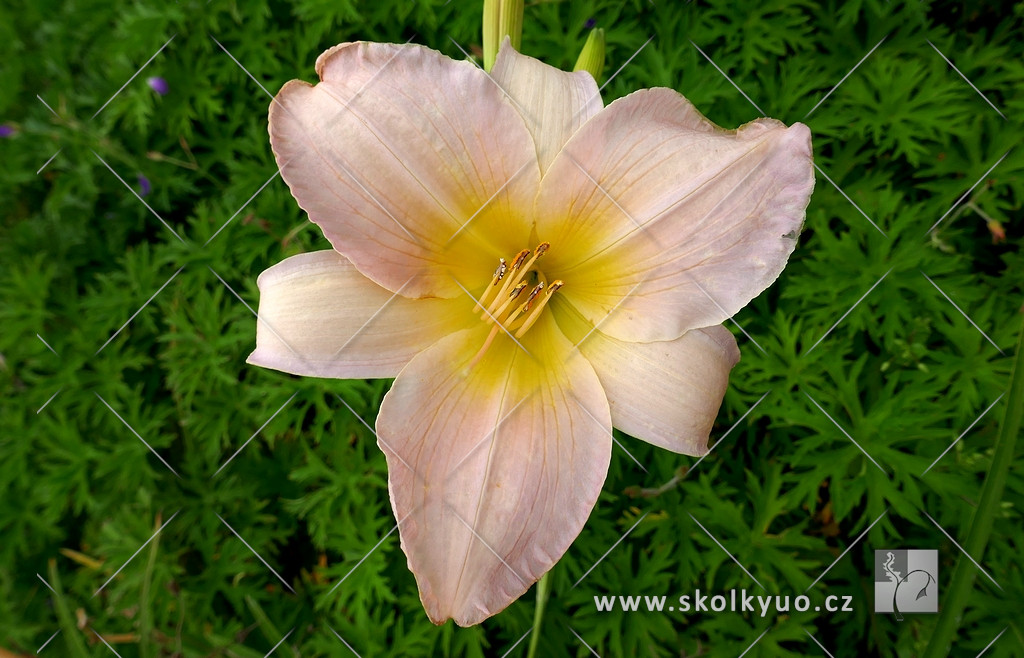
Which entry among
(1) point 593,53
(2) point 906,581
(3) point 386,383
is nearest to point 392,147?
(1) point 593,53

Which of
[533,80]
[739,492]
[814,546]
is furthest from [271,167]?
[814,546]

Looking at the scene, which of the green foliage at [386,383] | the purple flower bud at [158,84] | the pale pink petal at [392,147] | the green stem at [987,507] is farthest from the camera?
the purple flower bud at [158,84]

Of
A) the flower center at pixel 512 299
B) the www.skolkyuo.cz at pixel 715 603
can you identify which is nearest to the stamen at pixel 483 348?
the flower center at pixel 512 299

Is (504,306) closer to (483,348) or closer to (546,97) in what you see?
(483,348)

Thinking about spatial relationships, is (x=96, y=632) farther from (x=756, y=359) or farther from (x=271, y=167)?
(x=756, y=359)

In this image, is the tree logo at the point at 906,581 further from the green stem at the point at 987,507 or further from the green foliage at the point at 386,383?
the green stem at the point at 987,507

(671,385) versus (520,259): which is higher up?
(520,259)
